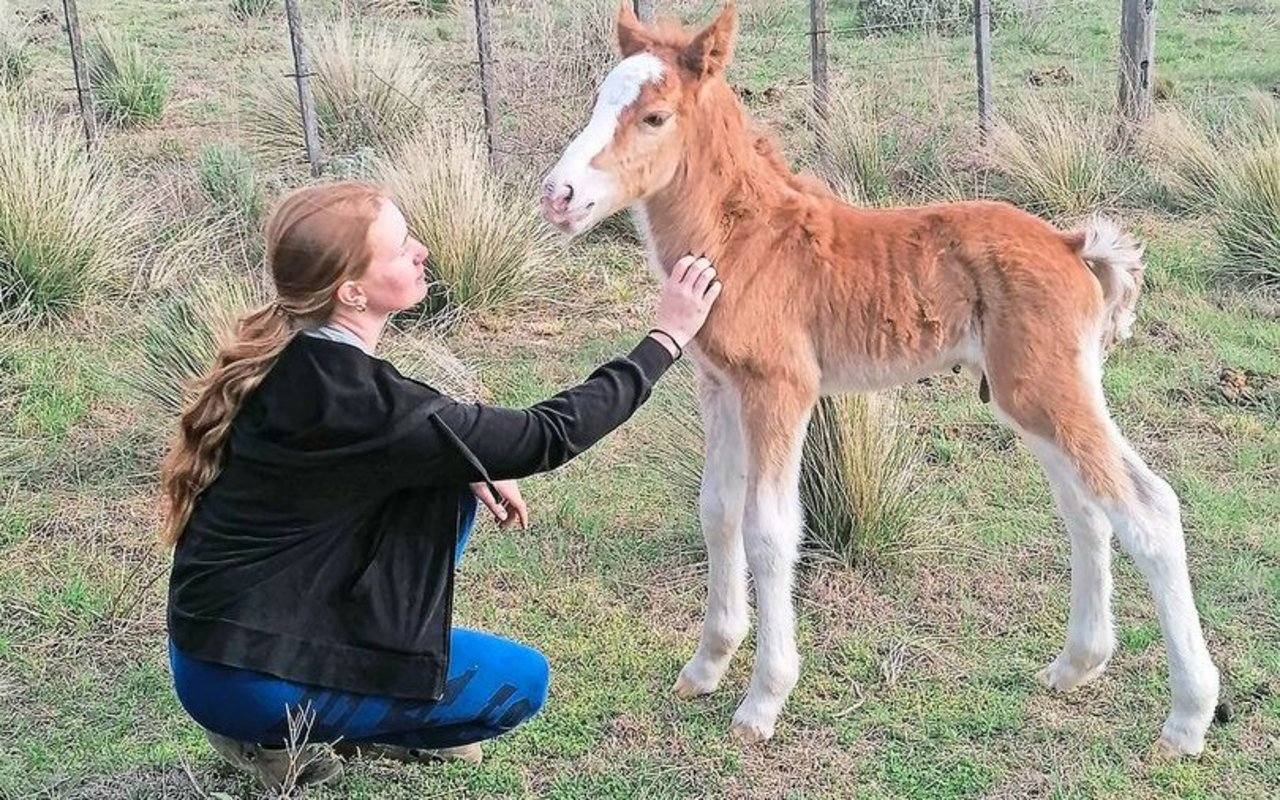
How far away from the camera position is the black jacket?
2.61 m

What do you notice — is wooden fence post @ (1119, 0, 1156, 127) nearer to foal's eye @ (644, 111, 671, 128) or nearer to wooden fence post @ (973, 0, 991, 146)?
wooden fence post @ (973, 0, 991, 146)

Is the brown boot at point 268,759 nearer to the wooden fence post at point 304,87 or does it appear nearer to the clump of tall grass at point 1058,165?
the wooden fence post at point 304,87

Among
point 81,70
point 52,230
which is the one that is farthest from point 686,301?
point 81,70

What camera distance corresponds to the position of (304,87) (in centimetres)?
784

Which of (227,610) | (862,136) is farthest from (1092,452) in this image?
(862,136)

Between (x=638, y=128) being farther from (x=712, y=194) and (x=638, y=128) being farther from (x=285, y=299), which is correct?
(x=285, y=299)

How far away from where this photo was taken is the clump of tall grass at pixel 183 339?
17.4 ft

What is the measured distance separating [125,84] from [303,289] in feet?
27.3

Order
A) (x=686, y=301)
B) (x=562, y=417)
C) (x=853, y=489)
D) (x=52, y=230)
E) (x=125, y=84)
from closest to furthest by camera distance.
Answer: (x=562, y=417) → (x=686, y=301) → (x=853, y=489) → (x=52, y=230) → (x=125, y=84)

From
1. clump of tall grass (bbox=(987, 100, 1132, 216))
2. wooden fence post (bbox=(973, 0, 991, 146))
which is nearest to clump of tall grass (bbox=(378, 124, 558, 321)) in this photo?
clump of tall grass (bbox=(987, 100, 1132, 216))

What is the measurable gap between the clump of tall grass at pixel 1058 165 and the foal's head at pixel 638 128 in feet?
16.2

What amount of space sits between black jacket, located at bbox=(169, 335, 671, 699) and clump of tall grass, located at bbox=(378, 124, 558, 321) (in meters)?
3.84

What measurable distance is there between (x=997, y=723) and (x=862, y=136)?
17.4 feet

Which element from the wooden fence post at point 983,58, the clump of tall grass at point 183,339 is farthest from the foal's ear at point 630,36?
the wooden fence post at point 983,58
